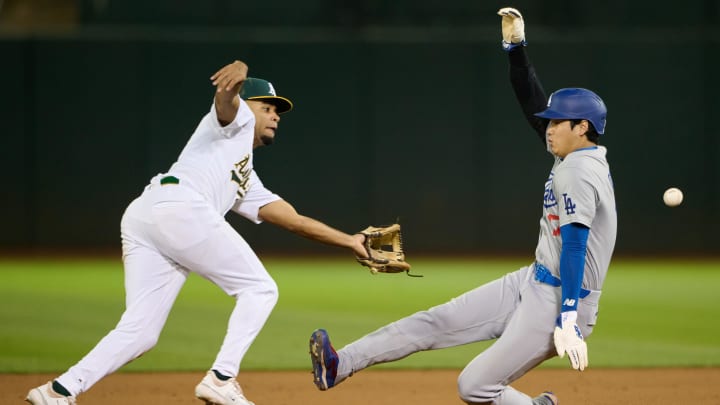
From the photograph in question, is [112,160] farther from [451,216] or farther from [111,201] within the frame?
[451,216]

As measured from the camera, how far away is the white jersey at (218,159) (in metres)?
4.82

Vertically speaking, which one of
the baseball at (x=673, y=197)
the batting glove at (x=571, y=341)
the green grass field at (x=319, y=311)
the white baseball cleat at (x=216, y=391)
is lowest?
the green grass field at (x=319, y=311)

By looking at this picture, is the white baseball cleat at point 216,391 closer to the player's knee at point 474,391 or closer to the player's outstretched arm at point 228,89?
the player's knee at point 474,391

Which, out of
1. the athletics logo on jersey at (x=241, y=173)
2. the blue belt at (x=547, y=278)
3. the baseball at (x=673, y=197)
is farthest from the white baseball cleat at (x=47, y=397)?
the baseball at (x=673, y=197)

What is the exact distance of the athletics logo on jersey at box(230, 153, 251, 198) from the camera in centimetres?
493

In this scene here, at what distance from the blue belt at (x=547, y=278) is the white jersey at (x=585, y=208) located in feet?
0.07

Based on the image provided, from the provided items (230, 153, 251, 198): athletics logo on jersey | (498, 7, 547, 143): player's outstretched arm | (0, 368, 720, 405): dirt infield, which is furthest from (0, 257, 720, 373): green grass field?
(498, 7, 547, 143): player's outstretched arm

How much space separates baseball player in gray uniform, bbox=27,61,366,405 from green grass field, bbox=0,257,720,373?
89.4 inches

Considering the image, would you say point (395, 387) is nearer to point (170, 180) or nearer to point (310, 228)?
point (310, 228)

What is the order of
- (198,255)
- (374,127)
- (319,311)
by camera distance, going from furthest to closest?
(374,127)
(319,311)
(198,255)

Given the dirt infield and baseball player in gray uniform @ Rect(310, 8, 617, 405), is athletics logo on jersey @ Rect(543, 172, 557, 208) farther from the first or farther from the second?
the dirt infield

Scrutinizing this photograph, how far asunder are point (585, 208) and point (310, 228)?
63.3 inches

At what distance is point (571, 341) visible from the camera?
4.11 meters

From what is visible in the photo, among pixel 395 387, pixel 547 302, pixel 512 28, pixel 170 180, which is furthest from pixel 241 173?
pixel 395 387
